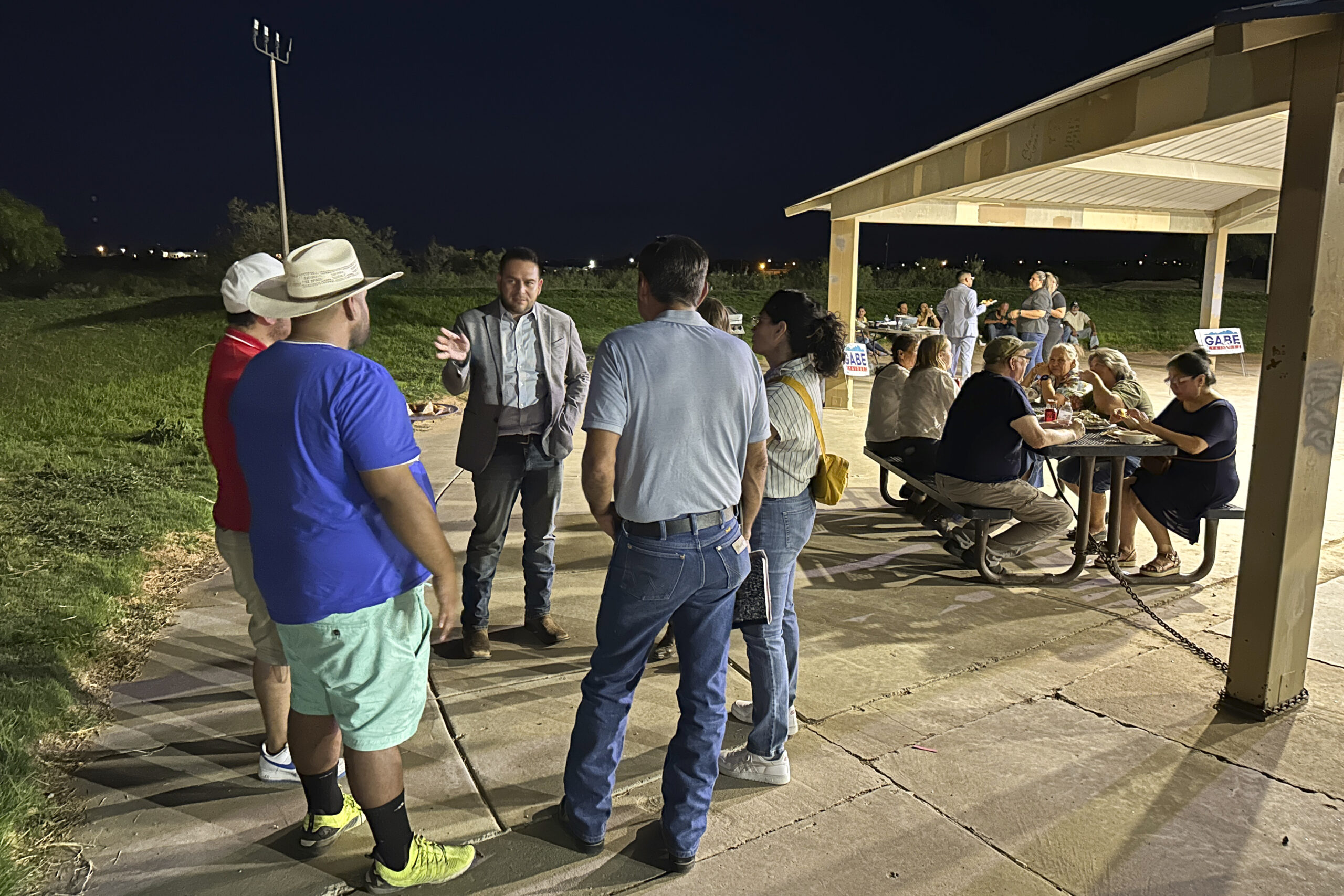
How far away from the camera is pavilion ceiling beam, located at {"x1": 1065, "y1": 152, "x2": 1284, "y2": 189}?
7.84 m

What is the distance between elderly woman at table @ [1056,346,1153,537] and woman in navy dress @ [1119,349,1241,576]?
61 cm

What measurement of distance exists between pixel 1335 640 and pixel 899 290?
90.2ft

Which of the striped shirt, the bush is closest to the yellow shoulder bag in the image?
the striped shirt

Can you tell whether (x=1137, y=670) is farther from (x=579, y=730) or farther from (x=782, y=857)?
(x=579, y=730)

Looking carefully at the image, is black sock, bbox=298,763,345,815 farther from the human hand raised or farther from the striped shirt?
the human hand raised

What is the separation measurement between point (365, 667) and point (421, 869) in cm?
67

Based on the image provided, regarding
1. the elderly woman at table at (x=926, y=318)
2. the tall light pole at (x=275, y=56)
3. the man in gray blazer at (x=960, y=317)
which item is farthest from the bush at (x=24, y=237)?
the man in gray blazer at (x=960, y=317)

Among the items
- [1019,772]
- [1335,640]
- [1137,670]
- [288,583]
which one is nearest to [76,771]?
[288,583]

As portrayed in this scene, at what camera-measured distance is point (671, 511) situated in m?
2.38

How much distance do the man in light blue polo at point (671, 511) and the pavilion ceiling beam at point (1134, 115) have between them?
254cm

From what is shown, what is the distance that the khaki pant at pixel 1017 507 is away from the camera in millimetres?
4992

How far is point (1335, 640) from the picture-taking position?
4219mm

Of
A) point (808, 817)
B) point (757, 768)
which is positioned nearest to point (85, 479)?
point (757, 768)

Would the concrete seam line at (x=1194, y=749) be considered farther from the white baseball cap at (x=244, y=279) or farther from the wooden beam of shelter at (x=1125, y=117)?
the white baseball cap at (x=244, y=279)
